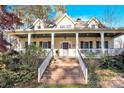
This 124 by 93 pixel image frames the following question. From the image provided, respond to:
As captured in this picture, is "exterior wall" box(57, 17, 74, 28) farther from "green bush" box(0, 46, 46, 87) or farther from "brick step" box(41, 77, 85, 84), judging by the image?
"brick step" box(41, 77, 85, 84)

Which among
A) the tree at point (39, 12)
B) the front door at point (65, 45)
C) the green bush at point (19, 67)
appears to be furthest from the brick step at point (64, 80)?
the tree at point (39, 12)

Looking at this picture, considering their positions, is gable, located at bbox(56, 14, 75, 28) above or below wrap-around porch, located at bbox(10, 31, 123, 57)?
above

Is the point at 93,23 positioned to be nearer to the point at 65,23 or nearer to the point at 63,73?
the point at 65,23

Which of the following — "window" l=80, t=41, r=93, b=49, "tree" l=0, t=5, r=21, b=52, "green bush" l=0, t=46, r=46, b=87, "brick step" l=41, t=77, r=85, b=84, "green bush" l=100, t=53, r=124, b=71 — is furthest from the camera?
"window" l=80, t=41, r=93, b=49

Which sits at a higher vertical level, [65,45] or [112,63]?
[65,45]

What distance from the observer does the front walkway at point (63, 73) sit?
33.6 feet

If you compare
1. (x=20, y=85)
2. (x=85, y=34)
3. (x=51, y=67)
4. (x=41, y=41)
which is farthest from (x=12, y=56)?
(x=85, y=34)

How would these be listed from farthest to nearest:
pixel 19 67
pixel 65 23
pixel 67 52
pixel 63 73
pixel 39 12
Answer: pixel 39 12, pixel 65 23, pixel 67 52, pixel 63 73, pixel 19 67

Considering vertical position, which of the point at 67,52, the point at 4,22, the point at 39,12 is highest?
the point at 39,12

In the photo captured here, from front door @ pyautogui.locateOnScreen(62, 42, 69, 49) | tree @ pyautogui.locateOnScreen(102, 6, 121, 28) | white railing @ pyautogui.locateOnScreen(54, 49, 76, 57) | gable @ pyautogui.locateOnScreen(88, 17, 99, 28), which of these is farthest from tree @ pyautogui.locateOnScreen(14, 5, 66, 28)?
white railing @ pyautogui.locateOnScreen(54, 49, 76, 57)

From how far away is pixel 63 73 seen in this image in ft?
36.2

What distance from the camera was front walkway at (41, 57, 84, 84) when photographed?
10.2 meters

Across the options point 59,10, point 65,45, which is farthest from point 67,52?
point 59,10

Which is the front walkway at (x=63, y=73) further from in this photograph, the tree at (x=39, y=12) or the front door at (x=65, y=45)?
the tree at (x=39, y=12)
